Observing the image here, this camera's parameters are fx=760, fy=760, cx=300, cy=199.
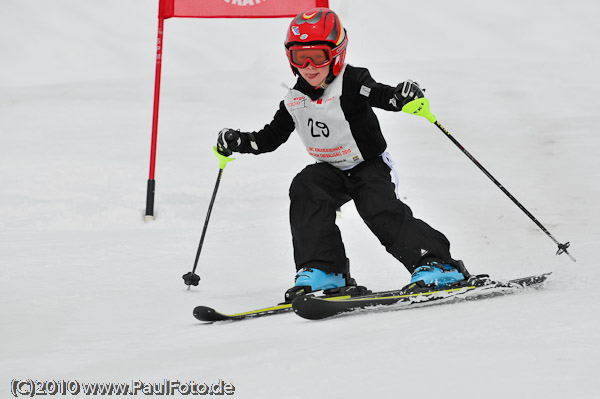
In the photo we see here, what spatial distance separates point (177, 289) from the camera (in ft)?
14.2

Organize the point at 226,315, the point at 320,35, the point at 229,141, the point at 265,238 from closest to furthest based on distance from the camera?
the point at 226,315, the point at 320,35, the point at 229,141, the point at 265,238

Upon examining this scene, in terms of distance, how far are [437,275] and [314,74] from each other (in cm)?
119

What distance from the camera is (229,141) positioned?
14.0 ft

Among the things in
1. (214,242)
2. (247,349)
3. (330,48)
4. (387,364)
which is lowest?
(214,242)

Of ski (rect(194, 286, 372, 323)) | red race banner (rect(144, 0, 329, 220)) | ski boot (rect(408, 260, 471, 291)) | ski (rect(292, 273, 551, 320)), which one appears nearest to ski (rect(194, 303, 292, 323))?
ski (rect(194, 286, 372, 323))

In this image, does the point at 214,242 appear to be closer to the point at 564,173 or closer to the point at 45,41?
the point at 564,173

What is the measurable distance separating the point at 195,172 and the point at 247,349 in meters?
4.49

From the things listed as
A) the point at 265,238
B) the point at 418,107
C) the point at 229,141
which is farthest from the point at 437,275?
the point at 265,238

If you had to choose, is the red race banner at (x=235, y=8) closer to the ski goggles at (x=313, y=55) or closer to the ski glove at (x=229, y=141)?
the ski glove at (x=229, y=141)

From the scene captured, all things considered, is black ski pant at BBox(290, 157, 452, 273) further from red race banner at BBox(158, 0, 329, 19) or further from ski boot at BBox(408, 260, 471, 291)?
red race banner at BBox(158, 0, 329, 19)

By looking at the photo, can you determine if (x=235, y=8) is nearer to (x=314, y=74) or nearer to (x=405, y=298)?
(x=314, y=74)

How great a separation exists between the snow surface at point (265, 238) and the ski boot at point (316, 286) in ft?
1.13

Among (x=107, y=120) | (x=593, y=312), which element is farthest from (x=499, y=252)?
(x=107, y=120)

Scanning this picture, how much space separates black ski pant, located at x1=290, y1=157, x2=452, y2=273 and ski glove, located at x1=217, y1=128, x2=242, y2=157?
493 mm
